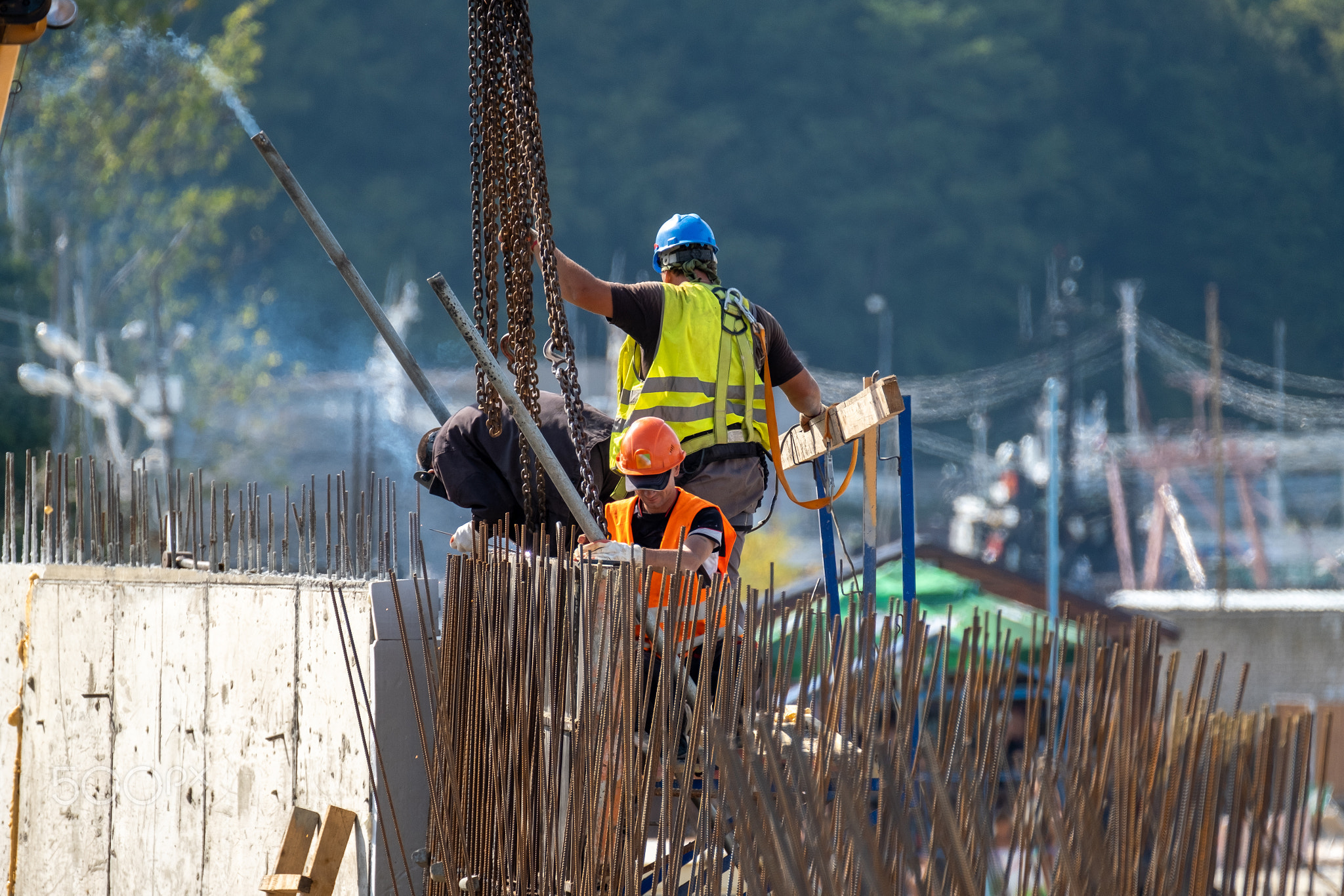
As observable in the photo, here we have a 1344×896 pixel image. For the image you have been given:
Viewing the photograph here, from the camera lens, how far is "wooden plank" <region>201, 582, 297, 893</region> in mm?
5004

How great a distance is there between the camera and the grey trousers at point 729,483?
5293 mm

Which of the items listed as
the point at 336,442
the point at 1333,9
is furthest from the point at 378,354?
the point at 1333,9

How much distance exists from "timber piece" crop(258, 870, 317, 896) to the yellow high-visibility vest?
5.93 feet

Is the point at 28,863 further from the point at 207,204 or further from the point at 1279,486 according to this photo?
the point at 1279,486

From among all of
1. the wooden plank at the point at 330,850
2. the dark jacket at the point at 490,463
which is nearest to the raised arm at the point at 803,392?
the dark jacket at the point at 490,463

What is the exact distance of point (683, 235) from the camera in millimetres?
5492

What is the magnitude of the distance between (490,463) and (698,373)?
91 centimetres

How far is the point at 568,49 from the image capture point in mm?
66438

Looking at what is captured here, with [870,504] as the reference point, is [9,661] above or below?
below

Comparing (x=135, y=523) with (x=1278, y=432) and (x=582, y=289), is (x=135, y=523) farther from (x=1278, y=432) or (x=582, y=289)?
(x=1278, y=432)

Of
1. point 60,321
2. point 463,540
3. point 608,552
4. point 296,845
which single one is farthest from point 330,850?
point 60,321

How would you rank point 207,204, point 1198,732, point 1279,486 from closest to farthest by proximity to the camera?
point 1198,732 → point 207,204 → point 1279,486

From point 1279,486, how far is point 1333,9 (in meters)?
34.8

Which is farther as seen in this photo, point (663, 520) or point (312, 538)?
point (312, 538)
